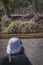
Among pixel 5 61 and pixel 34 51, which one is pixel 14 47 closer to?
pixel 5 61

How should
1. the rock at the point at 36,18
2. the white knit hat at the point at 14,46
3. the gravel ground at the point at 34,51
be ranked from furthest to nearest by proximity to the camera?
the rock at the point at 36,18 < the gravel ground at the point at 34,51 < the white knit hat at the point at 14,46

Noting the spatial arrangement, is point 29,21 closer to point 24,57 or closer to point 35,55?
point 35,55

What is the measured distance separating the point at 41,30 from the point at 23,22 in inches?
24.9

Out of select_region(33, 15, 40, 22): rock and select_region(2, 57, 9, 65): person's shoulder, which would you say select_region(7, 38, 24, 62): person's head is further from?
select_region(33, 15, 40, 22): rock

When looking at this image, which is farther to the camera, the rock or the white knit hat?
the rock

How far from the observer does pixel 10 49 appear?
1681 mm

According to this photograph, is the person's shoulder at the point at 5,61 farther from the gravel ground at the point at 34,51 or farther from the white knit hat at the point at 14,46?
the gravel ground at the point at 34,51

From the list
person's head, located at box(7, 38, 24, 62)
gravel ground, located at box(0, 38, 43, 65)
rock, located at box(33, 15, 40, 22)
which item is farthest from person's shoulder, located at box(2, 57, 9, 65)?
rock, located at box(33, 15, 40, 22)

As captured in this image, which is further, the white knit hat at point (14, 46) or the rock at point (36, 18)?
the rock at point (36, 18)

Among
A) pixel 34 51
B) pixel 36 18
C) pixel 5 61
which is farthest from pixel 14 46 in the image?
pixel 36 18

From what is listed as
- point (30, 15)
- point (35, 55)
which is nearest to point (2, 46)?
point (35, 55)

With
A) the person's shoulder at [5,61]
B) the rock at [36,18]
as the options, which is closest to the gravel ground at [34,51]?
the rock at [36,18]

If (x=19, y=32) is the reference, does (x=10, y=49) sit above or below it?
above

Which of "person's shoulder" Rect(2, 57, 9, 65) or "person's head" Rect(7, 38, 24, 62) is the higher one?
"person's head" Rect(7, 38, 24, 62)
